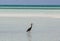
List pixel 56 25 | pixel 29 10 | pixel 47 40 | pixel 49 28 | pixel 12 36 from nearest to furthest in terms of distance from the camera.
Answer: pixel 47 40 → pixel 12 36 → pixel 49 28 → pixel 56 25 → pixel 29 10

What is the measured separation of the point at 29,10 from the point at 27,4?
6.7 inches

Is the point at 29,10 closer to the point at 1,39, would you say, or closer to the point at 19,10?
the point at 19,10

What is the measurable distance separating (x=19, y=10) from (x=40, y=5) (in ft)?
1.35

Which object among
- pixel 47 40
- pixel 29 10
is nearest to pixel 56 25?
pixel 47 40

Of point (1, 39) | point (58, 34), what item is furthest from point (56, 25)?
point (1, 39)

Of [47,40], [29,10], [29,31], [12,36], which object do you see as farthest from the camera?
[29,10]

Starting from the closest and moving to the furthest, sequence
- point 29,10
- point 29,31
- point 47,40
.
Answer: point 47,40 < point 29,31 < point 29,10

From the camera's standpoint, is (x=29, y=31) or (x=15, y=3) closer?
(x=29, y=31)

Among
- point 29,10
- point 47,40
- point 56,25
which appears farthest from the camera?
point 29,10

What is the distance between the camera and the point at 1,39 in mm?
1438

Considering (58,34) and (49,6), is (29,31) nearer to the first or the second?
(58,34)

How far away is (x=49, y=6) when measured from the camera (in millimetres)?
3035

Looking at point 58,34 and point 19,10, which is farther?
point 19,10

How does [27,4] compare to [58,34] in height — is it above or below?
above
